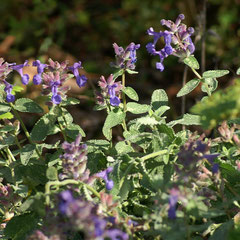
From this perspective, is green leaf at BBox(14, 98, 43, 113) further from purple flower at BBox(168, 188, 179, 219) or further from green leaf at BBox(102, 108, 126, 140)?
purple flower at BBox(168, 188, 179, 219)

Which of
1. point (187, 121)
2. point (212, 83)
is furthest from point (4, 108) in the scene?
point (212, 83)

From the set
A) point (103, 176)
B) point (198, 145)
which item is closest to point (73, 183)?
point (103, 176)

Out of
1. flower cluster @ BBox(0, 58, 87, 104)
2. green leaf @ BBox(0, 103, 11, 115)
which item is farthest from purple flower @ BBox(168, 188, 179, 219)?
green leaf @ BBox(0, 103, 11, 115)

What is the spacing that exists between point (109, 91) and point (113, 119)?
12cm

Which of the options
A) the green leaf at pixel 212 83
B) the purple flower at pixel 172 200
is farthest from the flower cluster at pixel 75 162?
the green leaf at pixel 212 83

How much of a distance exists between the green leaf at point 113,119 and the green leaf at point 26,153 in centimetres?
30

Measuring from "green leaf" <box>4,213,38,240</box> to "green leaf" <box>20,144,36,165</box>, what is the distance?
0.21 metres

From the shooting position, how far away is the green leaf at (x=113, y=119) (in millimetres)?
2160

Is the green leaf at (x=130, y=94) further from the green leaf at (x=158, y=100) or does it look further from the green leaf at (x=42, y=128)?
the green leaf at (x=42, y=128)

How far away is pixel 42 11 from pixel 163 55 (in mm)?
4387

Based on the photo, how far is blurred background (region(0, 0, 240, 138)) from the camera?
528cm

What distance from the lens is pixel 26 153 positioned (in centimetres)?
222

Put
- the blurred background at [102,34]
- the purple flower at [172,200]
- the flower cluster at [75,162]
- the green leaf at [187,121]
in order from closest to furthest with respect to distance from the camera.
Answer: the purple flower at [172,200] → the flower cluster at [75,162] → the green leaf at [187,121] → the blurred background at [102,34]

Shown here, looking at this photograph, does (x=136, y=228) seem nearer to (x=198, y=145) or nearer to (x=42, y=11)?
(x=198, y=145)
